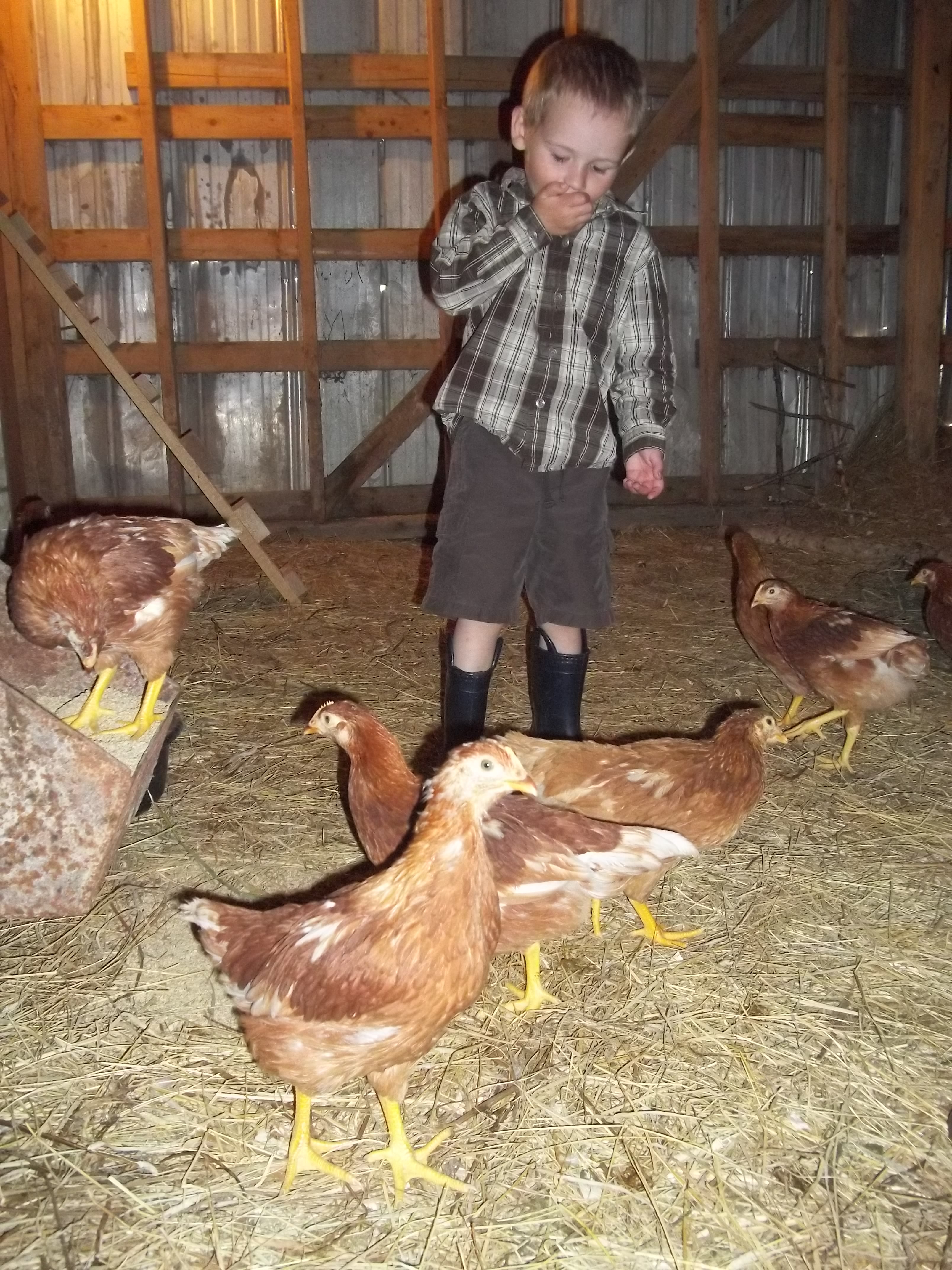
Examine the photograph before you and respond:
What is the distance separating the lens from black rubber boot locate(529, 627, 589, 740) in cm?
312

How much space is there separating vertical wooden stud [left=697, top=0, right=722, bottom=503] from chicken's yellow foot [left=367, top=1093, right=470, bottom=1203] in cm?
676

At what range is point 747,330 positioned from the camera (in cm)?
829

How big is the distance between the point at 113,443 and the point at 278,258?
6.29ft

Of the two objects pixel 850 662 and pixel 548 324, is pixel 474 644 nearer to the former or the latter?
pixel 548 324

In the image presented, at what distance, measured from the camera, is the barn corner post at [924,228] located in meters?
7.59

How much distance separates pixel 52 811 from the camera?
2600 mm

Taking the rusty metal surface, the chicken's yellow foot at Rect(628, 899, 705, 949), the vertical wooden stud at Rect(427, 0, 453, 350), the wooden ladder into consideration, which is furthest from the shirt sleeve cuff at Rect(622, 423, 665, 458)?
the vertical wooden stud at Rect(427, 0, 453, 350)

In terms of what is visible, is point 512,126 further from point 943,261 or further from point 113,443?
point 943,261

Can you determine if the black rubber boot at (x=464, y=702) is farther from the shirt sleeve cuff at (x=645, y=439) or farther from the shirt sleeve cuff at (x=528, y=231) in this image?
the shirt sleeve cuff at (x=528, y=231)

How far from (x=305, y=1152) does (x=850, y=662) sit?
268 cm

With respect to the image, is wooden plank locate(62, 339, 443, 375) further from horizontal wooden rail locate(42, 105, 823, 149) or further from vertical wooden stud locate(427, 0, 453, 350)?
horizontal wooden rail locate(42, 105, 823, 149)

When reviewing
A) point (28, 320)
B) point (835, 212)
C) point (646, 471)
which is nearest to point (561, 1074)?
Result: point (646, 471)

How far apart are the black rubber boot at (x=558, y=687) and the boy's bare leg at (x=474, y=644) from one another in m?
0.20

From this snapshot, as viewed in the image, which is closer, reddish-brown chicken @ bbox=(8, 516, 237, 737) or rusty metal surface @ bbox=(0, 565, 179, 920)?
rusty metal surface @ bbox=(0, 565, 179, 920)
